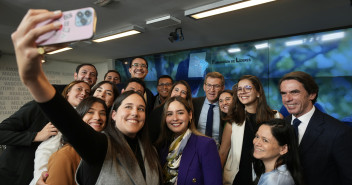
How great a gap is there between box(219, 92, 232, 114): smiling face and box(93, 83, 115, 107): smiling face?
1.42m

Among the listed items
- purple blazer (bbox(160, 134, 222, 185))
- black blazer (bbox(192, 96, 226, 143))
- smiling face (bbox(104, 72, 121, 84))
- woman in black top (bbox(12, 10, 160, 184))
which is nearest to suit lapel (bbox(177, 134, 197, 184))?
purple blazer (bbox(160, 134, 222, 185))

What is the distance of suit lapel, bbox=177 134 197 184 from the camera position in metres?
1.59

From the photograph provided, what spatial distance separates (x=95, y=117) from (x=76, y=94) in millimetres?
727

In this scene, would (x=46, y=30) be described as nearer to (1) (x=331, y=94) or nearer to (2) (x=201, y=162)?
(2) (x=201, y=162)

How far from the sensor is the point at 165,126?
1.94 meters

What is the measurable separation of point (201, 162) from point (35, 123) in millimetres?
1598

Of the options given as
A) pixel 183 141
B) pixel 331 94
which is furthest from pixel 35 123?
pixel 331 94

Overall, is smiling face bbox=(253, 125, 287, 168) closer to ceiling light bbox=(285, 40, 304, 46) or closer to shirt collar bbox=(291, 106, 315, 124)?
shirt collar bbox=(291, 106, 315, 124)

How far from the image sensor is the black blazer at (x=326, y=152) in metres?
1.49

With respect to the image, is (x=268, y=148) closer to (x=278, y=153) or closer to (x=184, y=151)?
(x=278, y=153)

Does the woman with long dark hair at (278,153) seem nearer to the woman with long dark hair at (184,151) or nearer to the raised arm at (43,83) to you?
the woman with long dark hair at (184,151)

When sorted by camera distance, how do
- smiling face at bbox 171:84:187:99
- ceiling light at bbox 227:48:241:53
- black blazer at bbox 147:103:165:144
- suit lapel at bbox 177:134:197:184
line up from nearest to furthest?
suit lapel at bbox 177:134:197:184, black blazer at bbox 147:103:165:144, smiling face at bbox 171:84:187:99, ceiling light at bbox 227:48:241:53

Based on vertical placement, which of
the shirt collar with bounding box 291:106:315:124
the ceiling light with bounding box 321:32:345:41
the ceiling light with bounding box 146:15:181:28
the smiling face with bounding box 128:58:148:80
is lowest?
the shirt collar with bounding box 291:106:315:124

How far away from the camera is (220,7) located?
3158 millimetres
